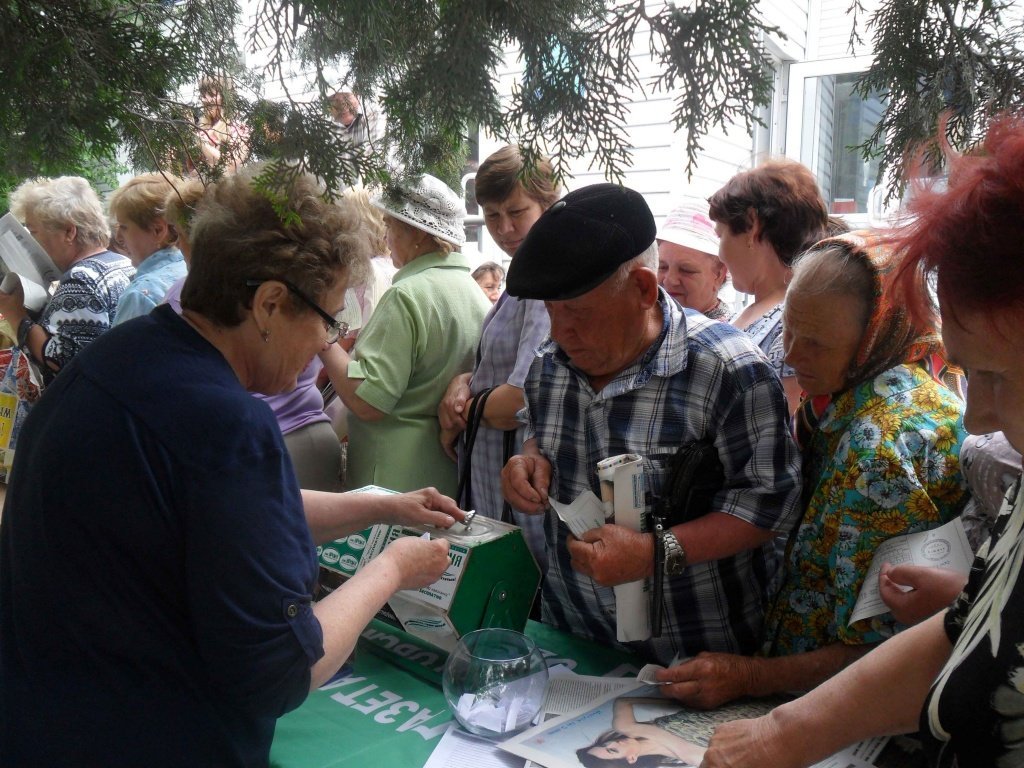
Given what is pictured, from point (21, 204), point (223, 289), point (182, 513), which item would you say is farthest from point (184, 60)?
A: point (21, 204)

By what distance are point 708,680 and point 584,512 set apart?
37 centimetres

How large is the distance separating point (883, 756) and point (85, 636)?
121 centimetres

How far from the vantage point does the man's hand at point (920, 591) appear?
129cm

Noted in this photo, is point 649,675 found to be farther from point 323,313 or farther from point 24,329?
point 24,329

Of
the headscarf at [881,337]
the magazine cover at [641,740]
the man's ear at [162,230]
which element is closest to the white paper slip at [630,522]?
the magazine cover at [641,740]

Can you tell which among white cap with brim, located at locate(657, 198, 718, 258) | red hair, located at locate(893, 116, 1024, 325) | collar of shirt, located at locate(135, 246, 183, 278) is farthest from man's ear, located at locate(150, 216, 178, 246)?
red hair, located at locate(893, 116, 1024, 325)

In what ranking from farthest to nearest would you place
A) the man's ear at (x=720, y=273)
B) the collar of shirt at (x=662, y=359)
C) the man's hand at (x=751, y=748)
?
the man's ear at (x=720, y=273)
the collar of shirt at (x=662, y=359)
the man's hand at (x=751, y=748)

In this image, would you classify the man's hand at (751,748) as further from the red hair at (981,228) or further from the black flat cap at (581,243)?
the black flat cap at (581,243)

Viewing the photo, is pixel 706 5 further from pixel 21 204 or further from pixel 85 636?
pixel 21 204

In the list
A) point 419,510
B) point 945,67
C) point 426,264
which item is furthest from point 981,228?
point 426,264

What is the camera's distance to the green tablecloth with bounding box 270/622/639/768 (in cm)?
135

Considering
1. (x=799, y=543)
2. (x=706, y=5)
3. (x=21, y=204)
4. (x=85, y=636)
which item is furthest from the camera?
(x=21, y=204)

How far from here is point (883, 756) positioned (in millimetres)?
1317

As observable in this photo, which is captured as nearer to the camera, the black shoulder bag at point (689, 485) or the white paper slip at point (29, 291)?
the black shoulder bag at point (689, 485)
